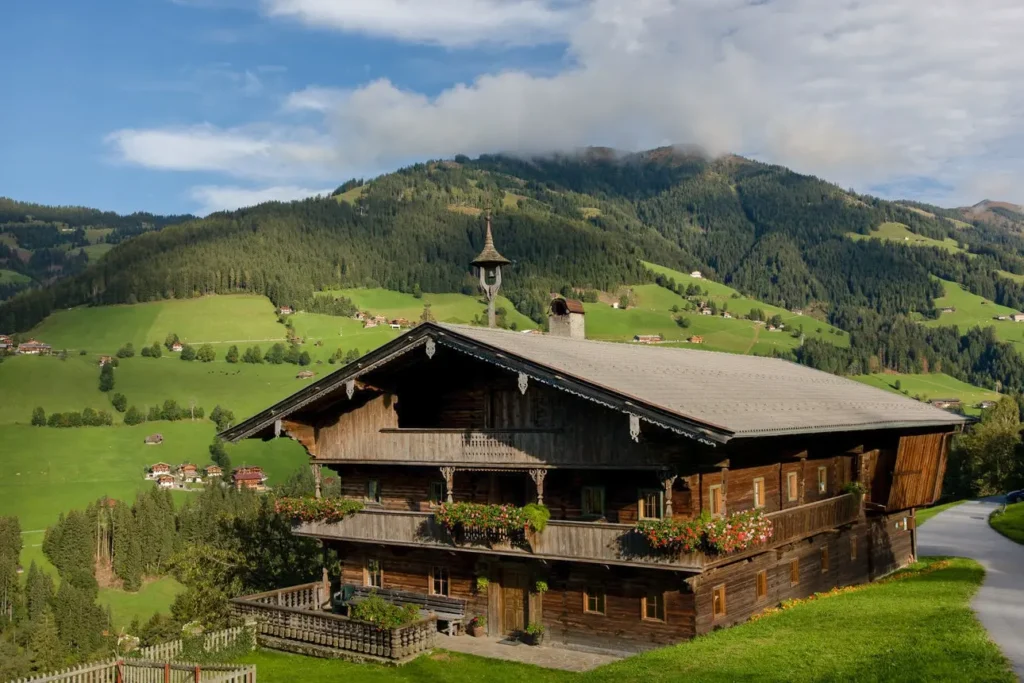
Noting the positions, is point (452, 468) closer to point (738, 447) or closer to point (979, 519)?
point (738, 447)

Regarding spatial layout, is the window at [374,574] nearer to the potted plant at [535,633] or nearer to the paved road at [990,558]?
the potted plant at [535,633]

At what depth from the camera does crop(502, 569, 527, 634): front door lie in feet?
93.6

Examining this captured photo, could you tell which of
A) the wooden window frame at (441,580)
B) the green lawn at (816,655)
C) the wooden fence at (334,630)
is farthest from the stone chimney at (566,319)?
the green lawn at (816,655)

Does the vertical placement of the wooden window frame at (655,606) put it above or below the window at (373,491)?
below

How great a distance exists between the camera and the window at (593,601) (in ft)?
87.7

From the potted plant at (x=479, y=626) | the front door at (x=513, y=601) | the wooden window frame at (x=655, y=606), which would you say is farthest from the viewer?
the potted plant at (x=479, y=626)

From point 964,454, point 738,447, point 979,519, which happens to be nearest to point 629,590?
point 738,447

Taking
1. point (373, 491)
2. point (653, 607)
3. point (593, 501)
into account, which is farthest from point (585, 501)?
point (373, 491)

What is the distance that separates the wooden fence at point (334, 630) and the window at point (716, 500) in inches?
345

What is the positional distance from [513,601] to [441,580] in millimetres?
3083

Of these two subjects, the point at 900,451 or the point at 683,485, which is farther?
the point at 900,451

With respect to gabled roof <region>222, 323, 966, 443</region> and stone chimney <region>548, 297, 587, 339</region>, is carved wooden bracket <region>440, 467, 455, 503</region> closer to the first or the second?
gabled roof <region>222, 323, 966, 443</region>

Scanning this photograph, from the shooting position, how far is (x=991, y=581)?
103 ft

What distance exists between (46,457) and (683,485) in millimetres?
166140
